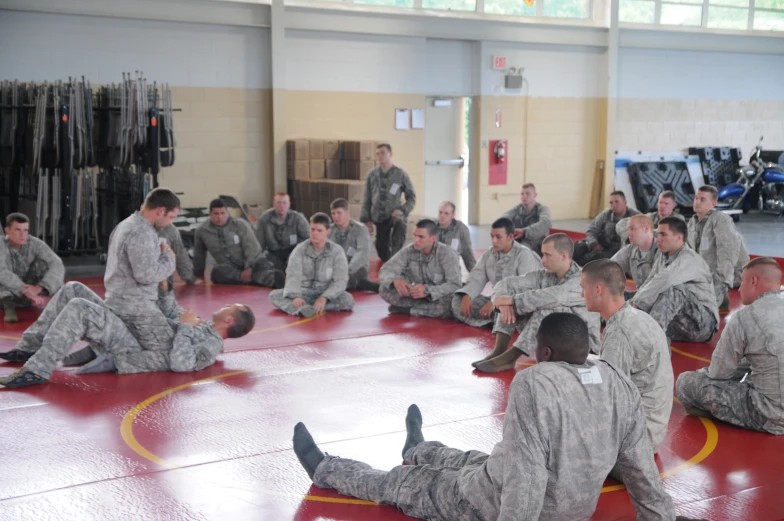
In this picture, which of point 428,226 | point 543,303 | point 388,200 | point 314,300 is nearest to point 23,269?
point 314,300

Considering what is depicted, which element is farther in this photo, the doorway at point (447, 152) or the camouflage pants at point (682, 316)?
the doorway at point (447, 152)

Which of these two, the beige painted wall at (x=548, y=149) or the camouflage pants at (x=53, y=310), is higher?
the beige painted wall at (x=548, y=149)

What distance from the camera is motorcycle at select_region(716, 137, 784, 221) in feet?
64.4

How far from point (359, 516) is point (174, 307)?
14.6 ft

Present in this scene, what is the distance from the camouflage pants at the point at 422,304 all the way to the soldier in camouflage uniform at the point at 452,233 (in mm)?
1596

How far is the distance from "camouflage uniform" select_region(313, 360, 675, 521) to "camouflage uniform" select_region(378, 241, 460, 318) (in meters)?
5.44

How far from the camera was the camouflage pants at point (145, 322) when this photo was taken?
23.4 ft

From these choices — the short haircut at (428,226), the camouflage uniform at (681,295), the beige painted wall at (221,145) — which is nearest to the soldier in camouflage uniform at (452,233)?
the short haircut at (428,226)

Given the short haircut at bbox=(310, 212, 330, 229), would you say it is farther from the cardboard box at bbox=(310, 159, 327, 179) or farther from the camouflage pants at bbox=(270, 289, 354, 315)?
the cardboard box at bbox=(310, 159, 327, 179)

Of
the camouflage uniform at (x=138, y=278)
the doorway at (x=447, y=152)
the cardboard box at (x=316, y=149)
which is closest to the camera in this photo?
the camouflage uniform at (x=138, y=278)

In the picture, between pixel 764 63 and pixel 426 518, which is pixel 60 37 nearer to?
pixel 426 518

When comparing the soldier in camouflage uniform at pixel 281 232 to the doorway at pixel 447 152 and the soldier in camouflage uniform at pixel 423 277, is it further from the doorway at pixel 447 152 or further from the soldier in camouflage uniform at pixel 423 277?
the doorway at pixel 447 152

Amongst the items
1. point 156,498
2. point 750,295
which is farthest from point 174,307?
point 750,295

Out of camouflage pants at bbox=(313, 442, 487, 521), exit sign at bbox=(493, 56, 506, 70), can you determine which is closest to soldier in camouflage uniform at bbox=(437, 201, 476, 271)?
camouflage pants at bbox=(313, 442, 487, 521)
